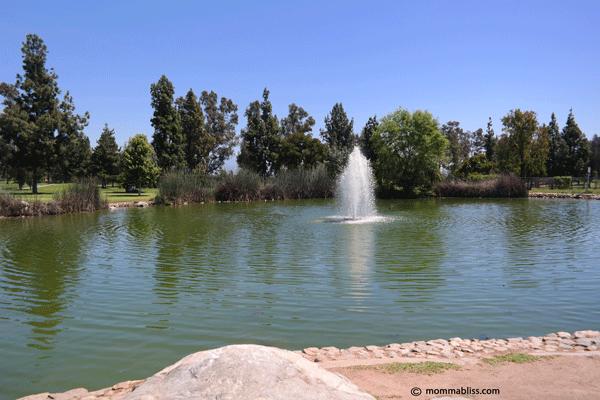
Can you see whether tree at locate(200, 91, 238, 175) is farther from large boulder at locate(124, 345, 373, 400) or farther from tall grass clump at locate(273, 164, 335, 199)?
large boulder at locate(124, 345, 373, 400)

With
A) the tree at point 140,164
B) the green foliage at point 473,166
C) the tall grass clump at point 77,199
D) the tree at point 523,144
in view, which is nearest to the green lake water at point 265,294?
the tall grass clump at point 77,199

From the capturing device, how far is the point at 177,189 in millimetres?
34281

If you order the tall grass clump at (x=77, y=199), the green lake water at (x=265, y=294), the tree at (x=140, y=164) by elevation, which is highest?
the tree at (x=140, y=164)

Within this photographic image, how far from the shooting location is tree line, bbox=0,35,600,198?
4294 centimetres

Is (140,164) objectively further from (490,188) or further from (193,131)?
(490,188)

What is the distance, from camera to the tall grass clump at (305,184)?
40.5 meters

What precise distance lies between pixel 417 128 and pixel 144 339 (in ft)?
136

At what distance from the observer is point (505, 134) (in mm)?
51906

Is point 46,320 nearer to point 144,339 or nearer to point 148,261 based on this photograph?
point 144,339

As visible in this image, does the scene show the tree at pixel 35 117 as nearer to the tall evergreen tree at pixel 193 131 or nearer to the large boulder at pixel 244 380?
the tall evergreen tree at pixel 193 131

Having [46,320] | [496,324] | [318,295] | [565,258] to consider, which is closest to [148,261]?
[46,320]

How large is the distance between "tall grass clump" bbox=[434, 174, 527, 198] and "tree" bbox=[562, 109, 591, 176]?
26.9 m

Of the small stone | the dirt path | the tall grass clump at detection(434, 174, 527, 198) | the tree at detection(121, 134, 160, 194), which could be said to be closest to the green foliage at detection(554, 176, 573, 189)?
the tall grass clump at detection(434, 174, 527, 198)

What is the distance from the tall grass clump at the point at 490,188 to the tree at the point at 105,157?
49518 mm
